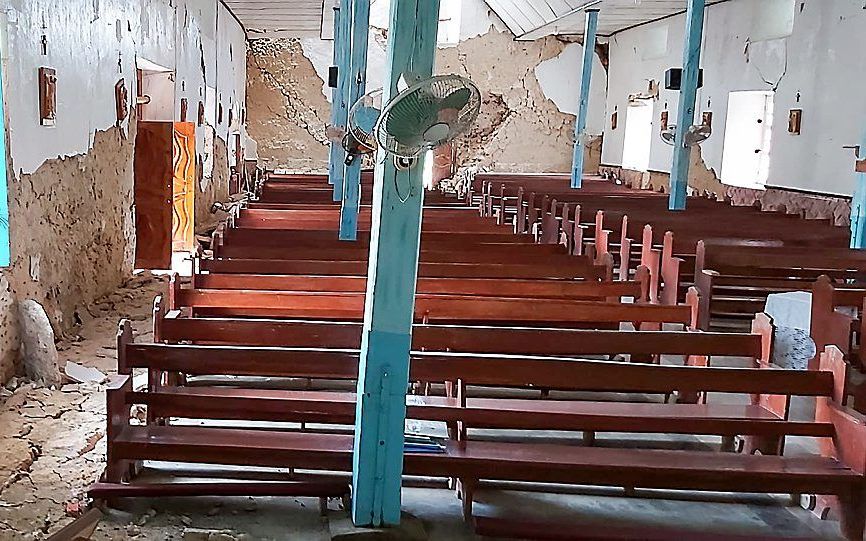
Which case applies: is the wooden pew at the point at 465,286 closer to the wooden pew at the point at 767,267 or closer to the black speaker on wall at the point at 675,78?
the wooden pew at the point at 767,267

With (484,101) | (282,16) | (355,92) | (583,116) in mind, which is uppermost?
(282,16)

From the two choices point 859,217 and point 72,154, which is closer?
point 72,154

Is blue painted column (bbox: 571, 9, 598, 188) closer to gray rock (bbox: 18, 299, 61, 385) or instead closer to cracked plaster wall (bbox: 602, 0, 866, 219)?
cracked plaster wall (bbox: 602, 0, 866, 219)

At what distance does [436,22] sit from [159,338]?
78.0 inches

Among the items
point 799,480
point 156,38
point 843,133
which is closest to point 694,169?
point 843,133

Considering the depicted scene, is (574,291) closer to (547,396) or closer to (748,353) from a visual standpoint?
(547,396)

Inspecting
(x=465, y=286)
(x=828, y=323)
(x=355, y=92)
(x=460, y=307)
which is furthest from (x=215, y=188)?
(x=828, y=323)

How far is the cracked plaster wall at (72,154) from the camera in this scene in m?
5.02

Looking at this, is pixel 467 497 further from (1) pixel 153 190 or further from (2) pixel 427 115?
(1) pixel 153 190

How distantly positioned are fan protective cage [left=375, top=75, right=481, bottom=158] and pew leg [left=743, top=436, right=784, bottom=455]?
197cm

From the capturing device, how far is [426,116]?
2.61 meters

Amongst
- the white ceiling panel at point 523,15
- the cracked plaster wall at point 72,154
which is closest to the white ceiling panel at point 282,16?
the white ceiling panel at point 523,15

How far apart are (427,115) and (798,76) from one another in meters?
8.87

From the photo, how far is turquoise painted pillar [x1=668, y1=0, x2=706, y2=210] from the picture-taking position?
9.24 m
